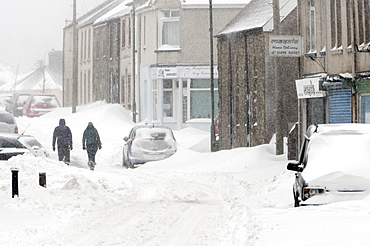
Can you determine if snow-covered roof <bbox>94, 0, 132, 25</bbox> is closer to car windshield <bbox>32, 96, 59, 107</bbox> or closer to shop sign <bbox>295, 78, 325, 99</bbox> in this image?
car windshield <bbox>32, 96, 59, 107</bbox>

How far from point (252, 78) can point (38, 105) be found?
24931 mm

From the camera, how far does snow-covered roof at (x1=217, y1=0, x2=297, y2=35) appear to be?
35.8 meters

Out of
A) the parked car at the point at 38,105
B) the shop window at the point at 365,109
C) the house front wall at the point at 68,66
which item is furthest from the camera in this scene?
the house front wall at the point at 68,66

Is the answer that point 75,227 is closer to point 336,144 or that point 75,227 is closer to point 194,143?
point 336,144

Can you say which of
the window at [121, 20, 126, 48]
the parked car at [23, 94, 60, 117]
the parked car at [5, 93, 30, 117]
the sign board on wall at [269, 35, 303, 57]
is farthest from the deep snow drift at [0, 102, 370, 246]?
the parked car at [5, 93, 30, 117]

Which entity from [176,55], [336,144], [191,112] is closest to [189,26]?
[176,55]

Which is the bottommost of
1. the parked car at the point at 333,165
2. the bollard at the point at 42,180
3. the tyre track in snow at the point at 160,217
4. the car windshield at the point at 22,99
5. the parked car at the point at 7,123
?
the tyre track in snow at the point at 160,217

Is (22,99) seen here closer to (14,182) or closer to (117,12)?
(117,12)

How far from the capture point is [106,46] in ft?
197

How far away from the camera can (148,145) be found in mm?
Result: 30109

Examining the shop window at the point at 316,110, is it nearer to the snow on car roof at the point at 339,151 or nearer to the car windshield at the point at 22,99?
the snow on car roof at the point at 339,151

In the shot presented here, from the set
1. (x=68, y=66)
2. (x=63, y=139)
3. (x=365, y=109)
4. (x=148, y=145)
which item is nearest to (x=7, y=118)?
(x=63, y=139)

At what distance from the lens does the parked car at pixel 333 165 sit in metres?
12.6

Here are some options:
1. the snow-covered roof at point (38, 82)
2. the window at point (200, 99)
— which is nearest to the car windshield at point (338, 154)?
the window at point (200, 99)
